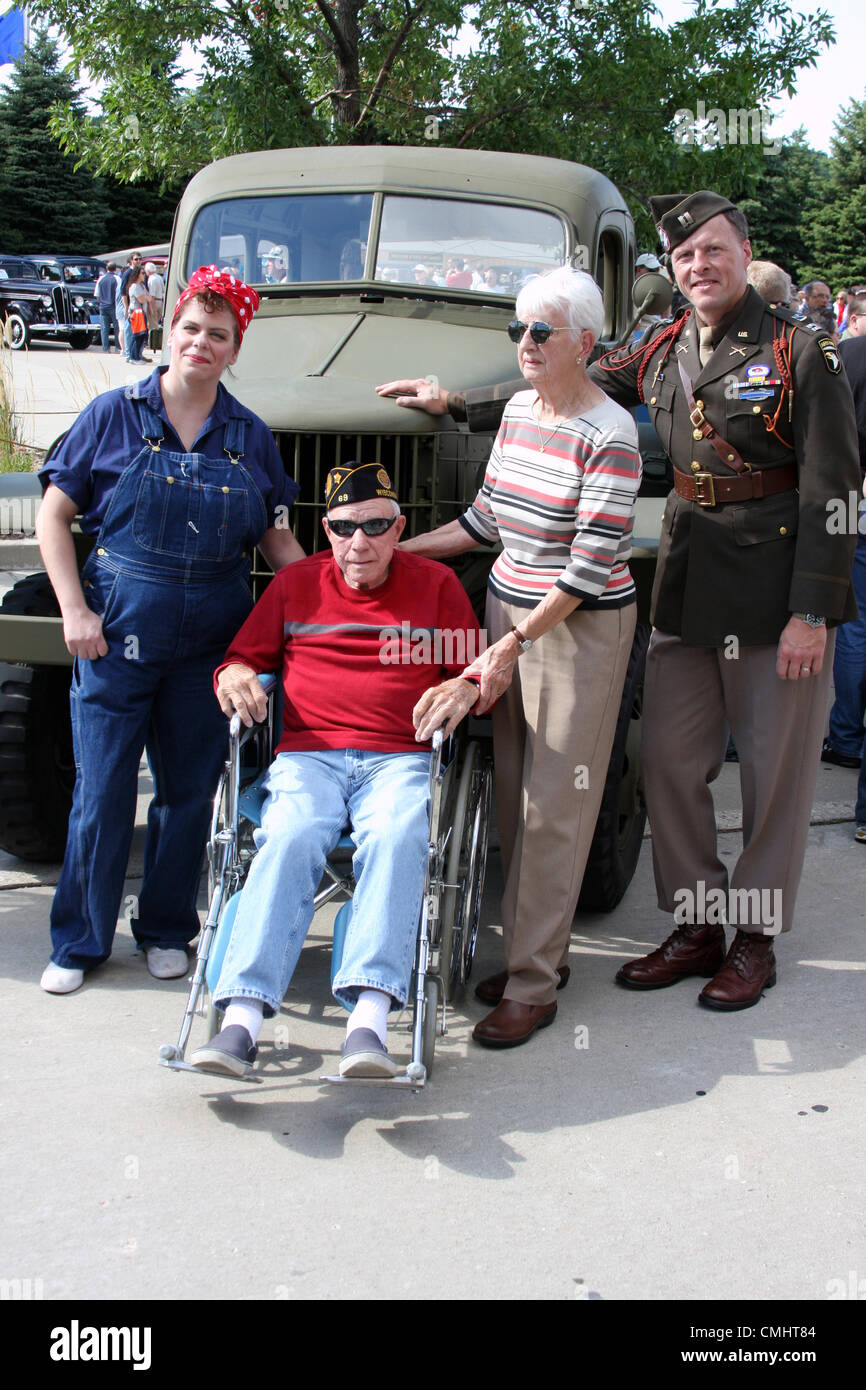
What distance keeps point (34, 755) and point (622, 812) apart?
1979 mm

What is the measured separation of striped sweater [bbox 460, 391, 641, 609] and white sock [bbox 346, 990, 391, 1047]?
1.09m

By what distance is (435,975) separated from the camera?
3430mm

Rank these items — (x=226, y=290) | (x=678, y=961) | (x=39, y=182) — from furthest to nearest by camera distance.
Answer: (x=39, y=182), (x=678, y=961), (x=226, y=290)

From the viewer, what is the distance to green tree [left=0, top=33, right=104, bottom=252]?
118 ft

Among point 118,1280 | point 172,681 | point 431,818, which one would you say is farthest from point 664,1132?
point 172,681

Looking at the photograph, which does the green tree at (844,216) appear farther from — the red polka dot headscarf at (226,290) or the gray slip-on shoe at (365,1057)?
the gray slip-on shoe at (365,1057)

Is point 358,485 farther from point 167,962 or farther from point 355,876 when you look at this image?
point 167,962

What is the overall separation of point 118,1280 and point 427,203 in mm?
4205

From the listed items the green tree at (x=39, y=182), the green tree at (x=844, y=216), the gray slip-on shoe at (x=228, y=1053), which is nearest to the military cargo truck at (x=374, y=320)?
the gray slip-on shoe at (x=228, y=1053)

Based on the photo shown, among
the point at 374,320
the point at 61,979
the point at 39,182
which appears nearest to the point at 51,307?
the point at 39,182

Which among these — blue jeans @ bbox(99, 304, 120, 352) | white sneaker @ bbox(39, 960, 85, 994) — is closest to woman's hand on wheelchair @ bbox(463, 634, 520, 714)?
white sneaker @ bbox(39, 960, 85, 994)

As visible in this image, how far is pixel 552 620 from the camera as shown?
11.4 ft

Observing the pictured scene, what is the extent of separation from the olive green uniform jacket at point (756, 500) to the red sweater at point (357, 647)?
653 millimetres
